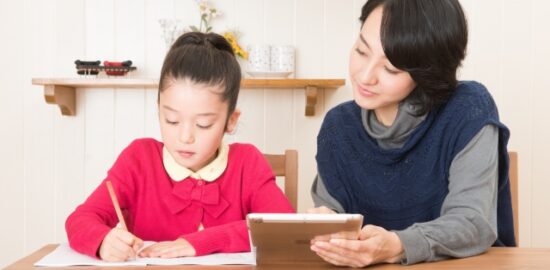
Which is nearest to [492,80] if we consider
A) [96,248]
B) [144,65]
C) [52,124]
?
[144,65]

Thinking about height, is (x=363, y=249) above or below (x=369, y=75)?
below

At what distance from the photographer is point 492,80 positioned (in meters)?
2.93

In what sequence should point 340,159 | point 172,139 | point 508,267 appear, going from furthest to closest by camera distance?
point 340,159 → point 172,139 → point 508,267

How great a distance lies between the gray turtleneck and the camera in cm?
116

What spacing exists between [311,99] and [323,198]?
1.20m

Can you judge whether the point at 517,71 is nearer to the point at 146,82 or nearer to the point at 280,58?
the point at 280,58

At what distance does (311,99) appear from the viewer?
276 cm

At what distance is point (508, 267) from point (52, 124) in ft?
7.44

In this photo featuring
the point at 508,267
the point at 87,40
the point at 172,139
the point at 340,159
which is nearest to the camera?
the point at 508,267

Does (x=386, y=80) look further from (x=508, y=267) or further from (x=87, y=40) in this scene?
(x=87, y=40)

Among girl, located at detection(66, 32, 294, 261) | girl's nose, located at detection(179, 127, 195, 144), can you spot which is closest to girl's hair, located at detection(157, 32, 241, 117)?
girl, located at detection(66, 32, 294, 261)

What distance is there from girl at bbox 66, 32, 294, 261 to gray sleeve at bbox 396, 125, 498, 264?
1.18 ft

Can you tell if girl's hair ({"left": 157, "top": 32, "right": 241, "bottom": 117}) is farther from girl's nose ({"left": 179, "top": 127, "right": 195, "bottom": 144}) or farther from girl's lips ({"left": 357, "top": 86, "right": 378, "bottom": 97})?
girl's lips ({"left": 357, "top": 86, "right": 378, "bottom": 97})

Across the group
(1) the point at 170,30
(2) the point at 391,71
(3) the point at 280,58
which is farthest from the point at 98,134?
(2) the point at 391,71
